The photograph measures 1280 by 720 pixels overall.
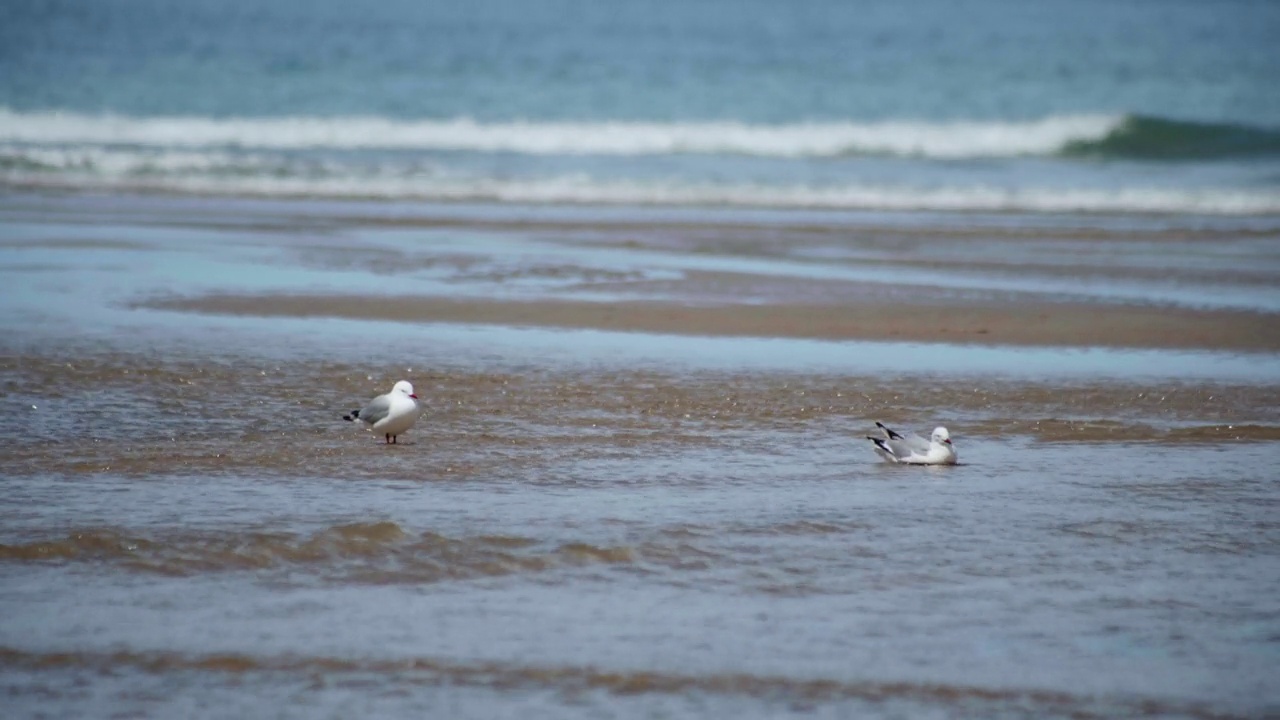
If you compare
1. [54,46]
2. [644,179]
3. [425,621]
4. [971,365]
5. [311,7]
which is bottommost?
[425,621]

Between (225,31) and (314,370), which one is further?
(225,31)

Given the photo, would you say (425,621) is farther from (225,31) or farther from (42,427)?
(225,31)

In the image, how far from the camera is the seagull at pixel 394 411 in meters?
7.12

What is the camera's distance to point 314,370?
9086 mm

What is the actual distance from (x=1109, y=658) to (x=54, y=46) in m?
43.4

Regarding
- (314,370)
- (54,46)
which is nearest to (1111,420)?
(314,370)

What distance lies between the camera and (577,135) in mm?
29719

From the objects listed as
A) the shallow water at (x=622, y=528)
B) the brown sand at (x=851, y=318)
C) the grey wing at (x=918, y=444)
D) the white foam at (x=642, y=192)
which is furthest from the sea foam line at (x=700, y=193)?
the grey wing at (x=918, y=444)

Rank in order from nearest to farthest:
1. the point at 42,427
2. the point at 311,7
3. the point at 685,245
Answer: the point at 42,427 < the point at 685,245 < the point at 311,7

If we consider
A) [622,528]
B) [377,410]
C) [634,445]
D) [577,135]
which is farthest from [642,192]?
[622,528]

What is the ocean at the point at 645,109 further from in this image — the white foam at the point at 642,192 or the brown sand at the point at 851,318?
the brown sand at the point at 851,318

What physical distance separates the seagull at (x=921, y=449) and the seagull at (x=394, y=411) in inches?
80.4

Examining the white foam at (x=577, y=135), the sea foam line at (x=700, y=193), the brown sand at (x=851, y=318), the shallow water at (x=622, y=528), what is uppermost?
the white foam at (x=577, y=135)

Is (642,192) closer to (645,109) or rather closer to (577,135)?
(577,135)
